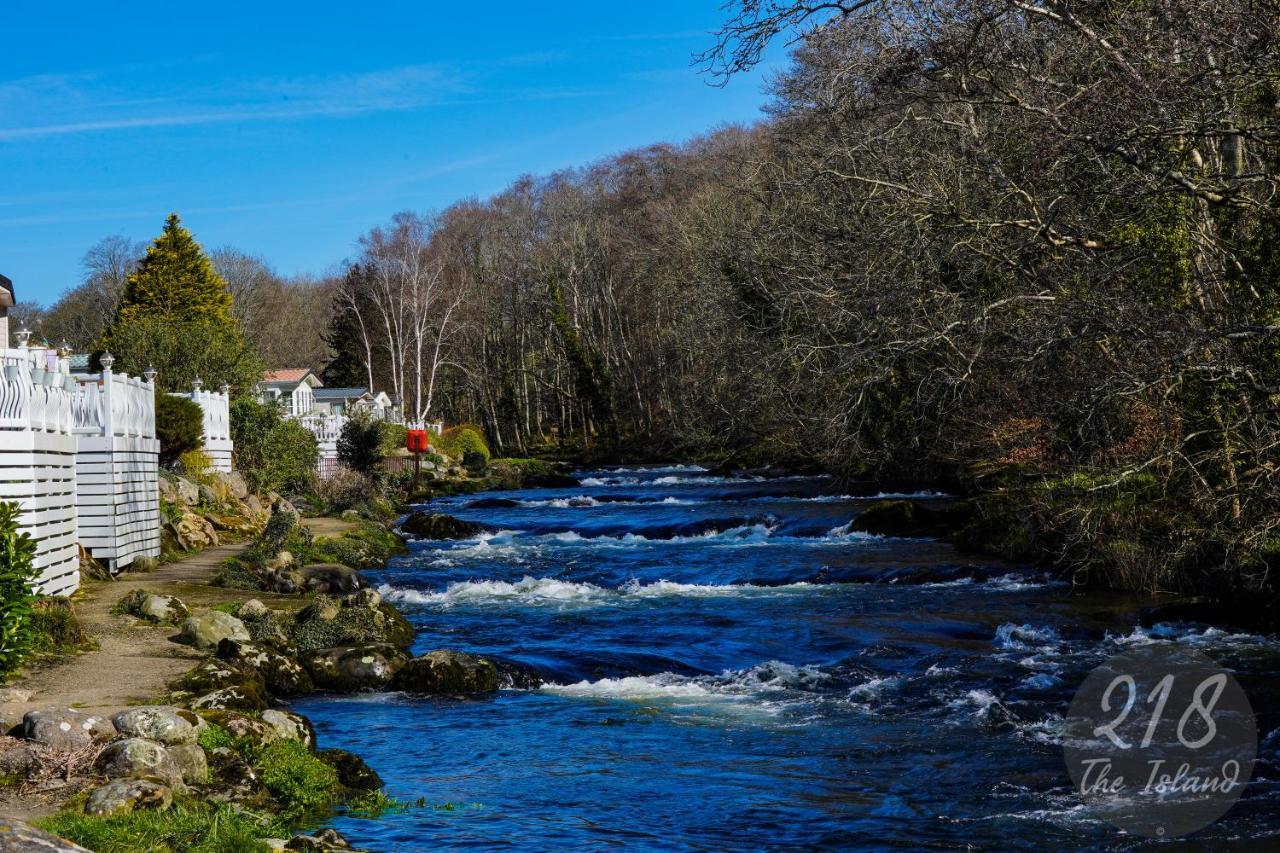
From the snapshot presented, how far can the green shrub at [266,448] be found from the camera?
99.5ft

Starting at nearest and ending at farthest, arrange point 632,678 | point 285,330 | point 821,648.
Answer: point 632,678
point 821,648
point 285,330

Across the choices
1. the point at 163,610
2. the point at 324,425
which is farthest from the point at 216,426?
the point at 163,610

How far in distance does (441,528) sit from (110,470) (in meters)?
12.8

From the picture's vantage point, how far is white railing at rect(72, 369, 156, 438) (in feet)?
55.0

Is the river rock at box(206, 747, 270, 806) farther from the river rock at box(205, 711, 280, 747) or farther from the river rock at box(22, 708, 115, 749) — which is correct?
the river rock at box(22, 708, 115, 749)

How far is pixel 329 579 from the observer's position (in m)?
18.8

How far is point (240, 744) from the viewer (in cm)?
875

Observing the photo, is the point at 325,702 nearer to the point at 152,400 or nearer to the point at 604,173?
the point at 152,400

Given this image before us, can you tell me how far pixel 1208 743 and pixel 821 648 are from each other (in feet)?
17.5

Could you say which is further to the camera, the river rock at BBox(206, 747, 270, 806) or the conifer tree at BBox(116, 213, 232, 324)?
the conifer tree at BBox(116, 213, 232, 324)

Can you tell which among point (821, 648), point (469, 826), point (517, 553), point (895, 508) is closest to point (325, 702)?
point (469, 826)

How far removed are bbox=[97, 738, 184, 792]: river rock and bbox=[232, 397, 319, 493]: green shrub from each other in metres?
22.5

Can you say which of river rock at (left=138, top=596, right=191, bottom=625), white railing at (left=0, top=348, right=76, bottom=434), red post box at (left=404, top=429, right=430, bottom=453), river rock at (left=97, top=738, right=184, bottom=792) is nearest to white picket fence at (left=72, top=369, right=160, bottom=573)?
white railing at (left=0, top=348, right=76, bottom=434)

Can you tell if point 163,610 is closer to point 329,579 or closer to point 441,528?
point 329,579
